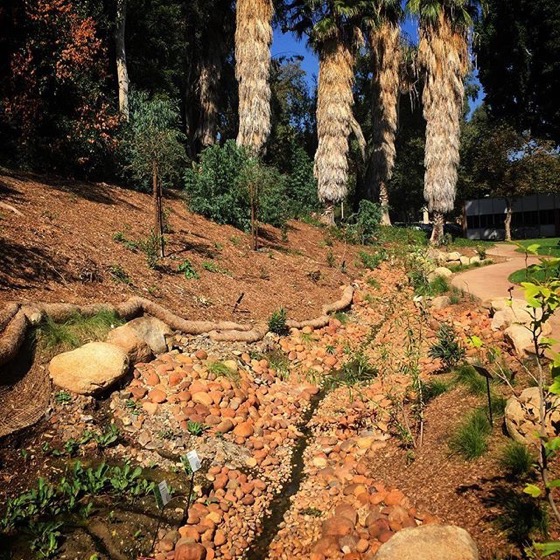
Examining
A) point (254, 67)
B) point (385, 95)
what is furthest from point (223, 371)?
point (385, 95)

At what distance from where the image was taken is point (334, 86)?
21188mm

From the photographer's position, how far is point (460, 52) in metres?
21.6

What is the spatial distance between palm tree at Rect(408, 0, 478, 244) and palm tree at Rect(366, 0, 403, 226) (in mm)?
3984

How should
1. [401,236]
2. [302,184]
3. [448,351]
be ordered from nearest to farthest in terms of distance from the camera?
[448,351], [401,236], [302,184]

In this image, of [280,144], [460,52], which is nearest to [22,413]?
[460,52]

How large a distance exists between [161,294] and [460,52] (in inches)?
795

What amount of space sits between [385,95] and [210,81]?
10606 mm

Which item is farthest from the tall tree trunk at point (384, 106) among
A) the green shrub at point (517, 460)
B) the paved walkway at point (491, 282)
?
the green shrub at point (517, 460)

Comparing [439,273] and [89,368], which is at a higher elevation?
[439,273]

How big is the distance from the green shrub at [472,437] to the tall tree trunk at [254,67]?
14932 mm

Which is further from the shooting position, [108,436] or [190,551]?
[108,436]

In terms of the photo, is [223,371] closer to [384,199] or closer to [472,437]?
[472,437]

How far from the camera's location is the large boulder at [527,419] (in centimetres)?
425

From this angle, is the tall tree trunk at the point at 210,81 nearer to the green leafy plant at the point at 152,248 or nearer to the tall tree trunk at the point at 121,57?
the tall tree trunk at the point at 121,57
